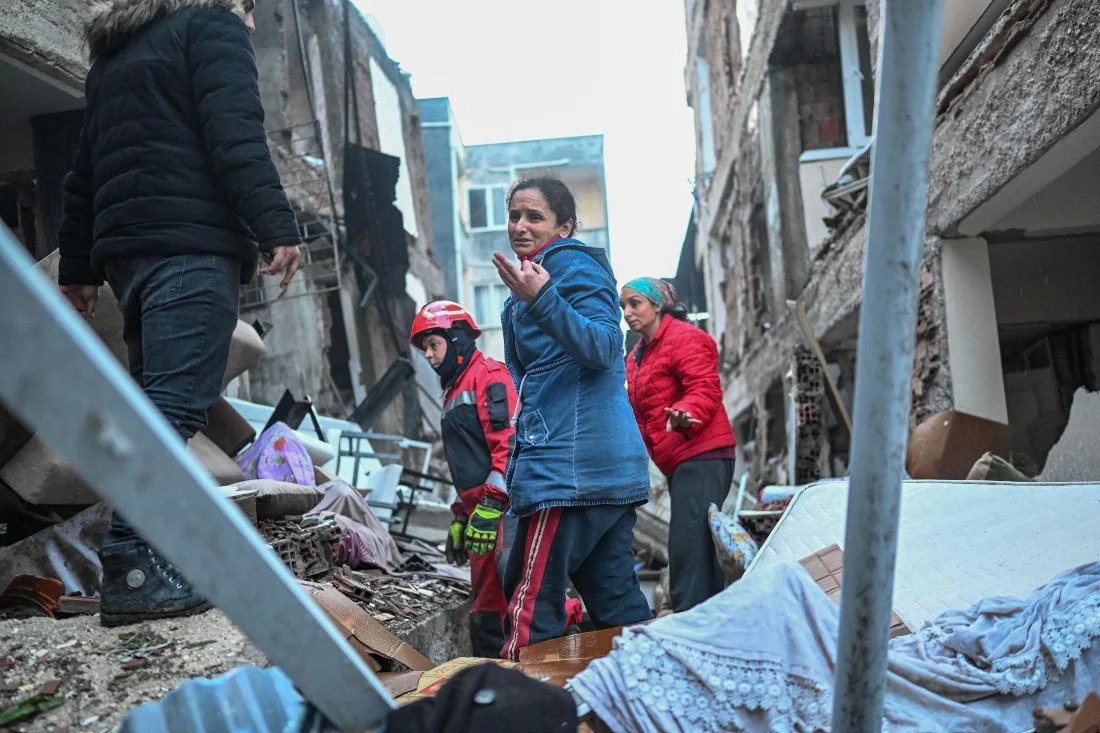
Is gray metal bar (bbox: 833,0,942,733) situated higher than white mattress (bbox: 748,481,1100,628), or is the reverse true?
gray metal bar (bbox: 833,0,942,733)

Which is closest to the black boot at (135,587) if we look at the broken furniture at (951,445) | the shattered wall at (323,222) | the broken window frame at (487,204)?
the broken furniture at (951,445)

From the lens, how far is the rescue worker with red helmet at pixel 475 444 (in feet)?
13.6

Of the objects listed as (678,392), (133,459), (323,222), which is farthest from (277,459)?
(323,222)

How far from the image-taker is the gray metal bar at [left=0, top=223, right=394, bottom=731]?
0.92 meters

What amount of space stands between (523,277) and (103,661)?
57.1 inches

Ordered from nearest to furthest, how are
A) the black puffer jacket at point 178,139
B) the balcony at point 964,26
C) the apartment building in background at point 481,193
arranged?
the black puffer jacket at point 178,139 → the balcony at point 964,26 → the apartment building in background at point 481,193

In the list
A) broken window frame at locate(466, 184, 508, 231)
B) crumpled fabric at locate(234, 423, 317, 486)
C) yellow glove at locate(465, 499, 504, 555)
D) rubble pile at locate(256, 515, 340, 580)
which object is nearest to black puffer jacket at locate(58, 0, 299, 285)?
rubble pile at locate(256, 515, 340, 580)

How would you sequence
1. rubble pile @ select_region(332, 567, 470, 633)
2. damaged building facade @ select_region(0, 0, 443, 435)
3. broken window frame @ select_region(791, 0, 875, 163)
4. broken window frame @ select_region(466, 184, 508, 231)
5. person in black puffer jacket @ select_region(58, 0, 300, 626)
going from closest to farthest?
person in black puffer jacket @ select_region(58, 0, 300, 626) → rubble pile @ select_region(332, 567, 470, 633) → broken window frame @ select_region(791, 0, 875, 163) → damaged building facade @ select_region(0, 0, 443, 435) → broken window frame @ select_region(466, 184, 508, 231)

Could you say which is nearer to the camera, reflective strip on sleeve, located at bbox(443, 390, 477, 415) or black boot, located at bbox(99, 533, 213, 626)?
black boot, located at bbox(99, 533, 213, 626)

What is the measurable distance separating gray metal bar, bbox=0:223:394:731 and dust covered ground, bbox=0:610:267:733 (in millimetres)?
→ 1258

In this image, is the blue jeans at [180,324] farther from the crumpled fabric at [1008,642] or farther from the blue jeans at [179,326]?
the crumpled fabric at [1008,642]

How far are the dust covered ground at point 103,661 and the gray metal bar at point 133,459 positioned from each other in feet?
4.13

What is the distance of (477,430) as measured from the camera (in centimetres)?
466

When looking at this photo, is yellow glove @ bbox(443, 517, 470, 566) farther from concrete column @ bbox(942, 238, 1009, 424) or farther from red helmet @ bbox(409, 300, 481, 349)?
concrete column @ bbox(942, 238, 1009, 424)
